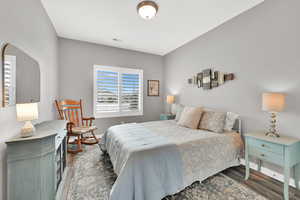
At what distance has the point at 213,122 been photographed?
7.68ft

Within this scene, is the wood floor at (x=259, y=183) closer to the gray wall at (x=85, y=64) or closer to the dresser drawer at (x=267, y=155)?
the dresser drawer at (x=267, y=155)

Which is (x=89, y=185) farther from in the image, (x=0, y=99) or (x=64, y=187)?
(x=0, y=99)

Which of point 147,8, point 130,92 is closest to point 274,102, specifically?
point 147,8

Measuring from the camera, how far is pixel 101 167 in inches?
86.2

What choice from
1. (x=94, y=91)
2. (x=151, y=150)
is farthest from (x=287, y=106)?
(x=94, y=91)

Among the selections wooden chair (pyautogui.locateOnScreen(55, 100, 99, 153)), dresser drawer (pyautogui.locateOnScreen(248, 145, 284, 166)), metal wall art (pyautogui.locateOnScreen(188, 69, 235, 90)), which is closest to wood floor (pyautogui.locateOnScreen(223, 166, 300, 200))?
dresser drawer (pyautogui.locateOnScreen(248, 145, 284, 166))

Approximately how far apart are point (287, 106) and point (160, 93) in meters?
3.30

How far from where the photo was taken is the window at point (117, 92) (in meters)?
3.71

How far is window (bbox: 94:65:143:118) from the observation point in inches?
146

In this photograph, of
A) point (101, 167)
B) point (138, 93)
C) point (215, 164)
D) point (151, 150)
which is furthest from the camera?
point (138, 93)

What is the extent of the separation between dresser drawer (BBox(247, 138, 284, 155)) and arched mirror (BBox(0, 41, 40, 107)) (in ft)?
9.60

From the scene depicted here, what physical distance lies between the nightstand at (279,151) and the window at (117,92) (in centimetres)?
313

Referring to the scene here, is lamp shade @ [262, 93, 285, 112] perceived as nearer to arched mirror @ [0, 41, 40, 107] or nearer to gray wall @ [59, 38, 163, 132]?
arched mirror @ [0, 41, 40, 107]

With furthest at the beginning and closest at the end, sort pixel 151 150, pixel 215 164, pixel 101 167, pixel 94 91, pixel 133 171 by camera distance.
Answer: pixel 94 91, pixel 101 167, pixel 215 164, pixel 151 150, pixel 133 171
